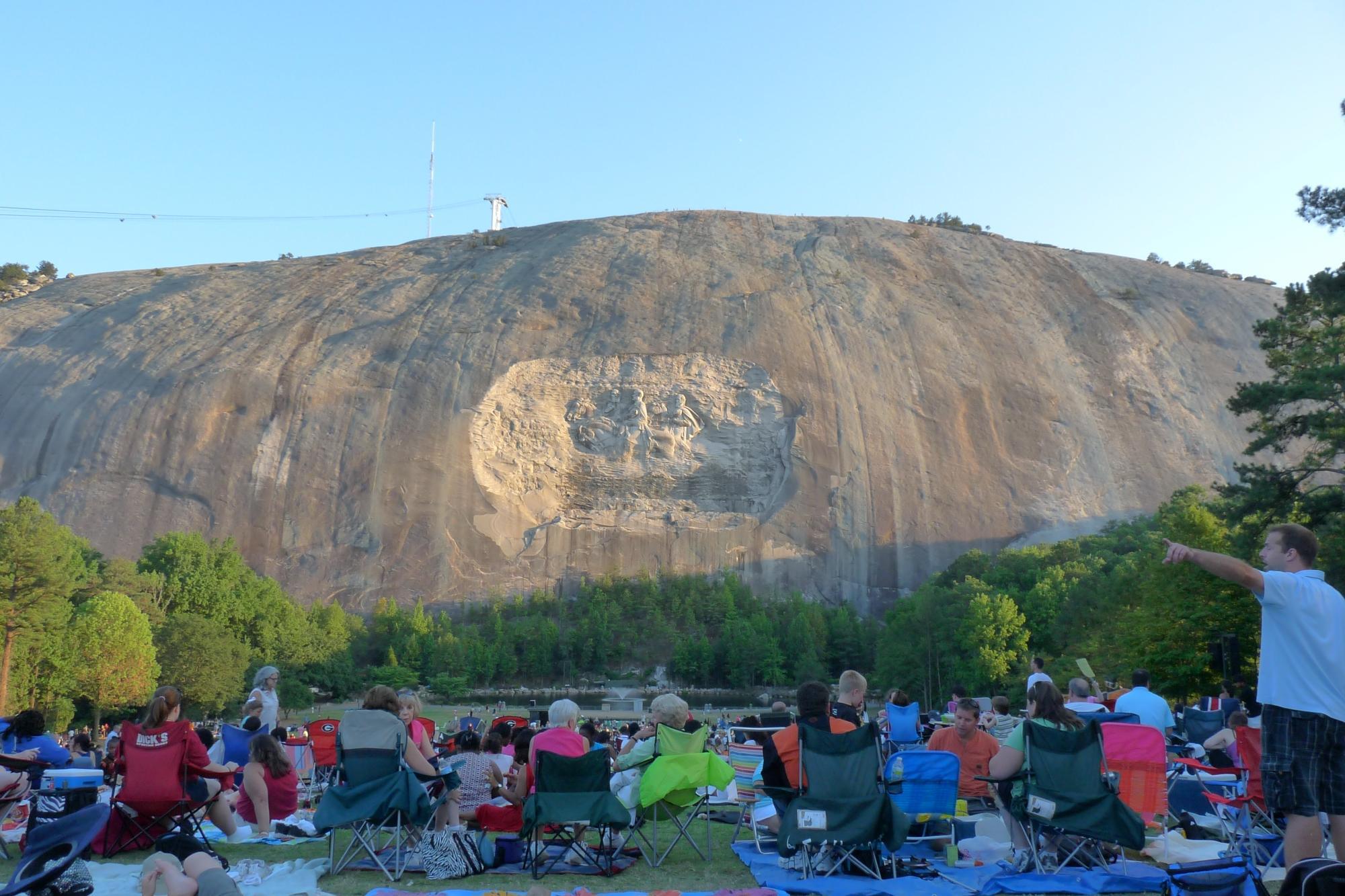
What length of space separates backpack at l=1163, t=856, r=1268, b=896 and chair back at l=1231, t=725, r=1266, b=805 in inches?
78.0

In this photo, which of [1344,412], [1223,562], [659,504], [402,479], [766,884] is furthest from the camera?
[659,504]

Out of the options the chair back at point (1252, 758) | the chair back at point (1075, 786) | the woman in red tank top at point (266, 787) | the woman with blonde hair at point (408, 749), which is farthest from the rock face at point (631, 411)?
the chair back at point (1075, 786)

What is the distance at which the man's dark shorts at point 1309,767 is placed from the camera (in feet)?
16.3

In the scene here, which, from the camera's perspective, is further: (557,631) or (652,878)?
(557,631)

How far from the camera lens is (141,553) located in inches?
2122

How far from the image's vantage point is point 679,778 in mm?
7602

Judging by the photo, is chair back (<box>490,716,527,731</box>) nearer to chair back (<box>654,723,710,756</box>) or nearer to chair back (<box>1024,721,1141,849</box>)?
chair back (<box>654,723,710,756</box>)

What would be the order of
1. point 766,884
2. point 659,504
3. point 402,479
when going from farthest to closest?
point 659,504 → point 402,479 → point 766,884

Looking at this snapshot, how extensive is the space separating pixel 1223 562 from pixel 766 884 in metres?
3.60

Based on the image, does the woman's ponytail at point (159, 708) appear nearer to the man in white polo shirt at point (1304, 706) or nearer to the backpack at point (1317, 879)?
the man in white polo shirt at point (1304, 706)

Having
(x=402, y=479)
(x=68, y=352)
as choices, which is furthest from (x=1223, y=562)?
(x=68, y=352)

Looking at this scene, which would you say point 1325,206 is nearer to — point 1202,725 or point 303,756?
point 1202,725

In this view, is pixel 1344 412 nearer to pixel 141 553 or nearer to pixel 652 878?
Answer: pixel 652 878

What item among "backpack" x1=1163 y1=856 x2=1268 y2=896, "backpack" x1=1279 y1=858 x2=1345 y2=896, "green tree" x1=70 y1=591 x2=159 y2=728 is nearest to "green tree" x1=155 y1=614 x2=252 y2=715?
"green tree" x1=70 y1=591 x2=159 y2=728
